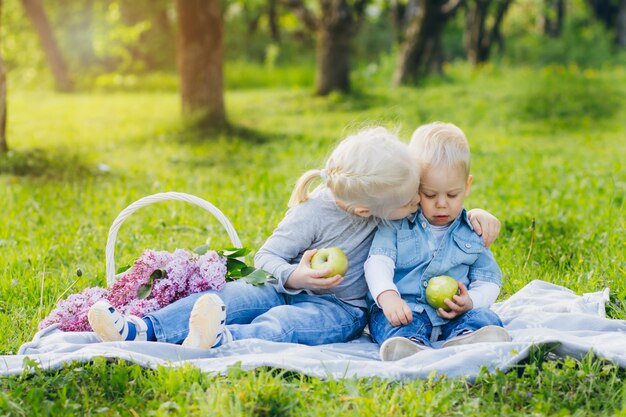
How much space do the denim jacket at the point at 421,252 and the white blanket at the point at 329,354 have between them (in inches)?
12.0

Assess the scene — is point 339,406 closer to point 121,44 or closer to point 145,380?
point 145,380

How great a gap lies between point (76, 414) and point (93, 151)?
23.2 ft

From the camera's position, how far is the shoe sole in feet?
10.3

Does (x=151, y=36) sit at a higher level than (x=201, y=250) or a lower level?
higher

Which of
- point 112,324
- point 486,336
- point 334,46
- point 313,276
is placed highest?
point 334,46

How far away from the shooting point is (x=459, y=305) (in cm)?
349

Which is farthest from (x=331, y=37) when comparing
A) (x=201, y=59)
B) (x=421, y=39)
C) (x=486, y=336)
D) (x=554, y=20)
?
(x=554, y=20)

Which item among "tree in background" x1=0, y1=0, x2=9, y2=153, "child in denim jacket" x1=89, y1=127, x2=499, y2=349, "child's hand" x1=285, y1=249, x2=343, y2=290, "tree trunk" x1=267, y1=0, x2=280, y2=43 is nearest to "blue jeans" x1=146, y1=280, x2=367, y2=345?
"child in denim jacket" x1=89, y1=127, x2=499, y2=349

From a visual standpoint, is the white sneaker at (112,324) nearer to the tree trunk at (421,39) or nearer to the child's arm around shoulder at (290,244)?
the child's arm around shoulder at (290,244)

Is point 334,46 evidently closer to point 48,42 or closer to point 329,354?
point 48,42

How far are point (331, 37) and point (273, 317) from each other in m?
10.3

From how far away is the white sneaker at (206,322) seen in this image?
10.3 ft

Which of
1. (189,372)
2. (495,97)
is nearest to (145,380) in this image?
(189,372)

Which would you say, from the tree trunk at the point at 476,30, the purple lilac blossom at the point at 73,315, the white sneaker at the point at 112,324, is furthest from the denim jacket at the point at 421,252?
the tree trunk at the point at 476,30
